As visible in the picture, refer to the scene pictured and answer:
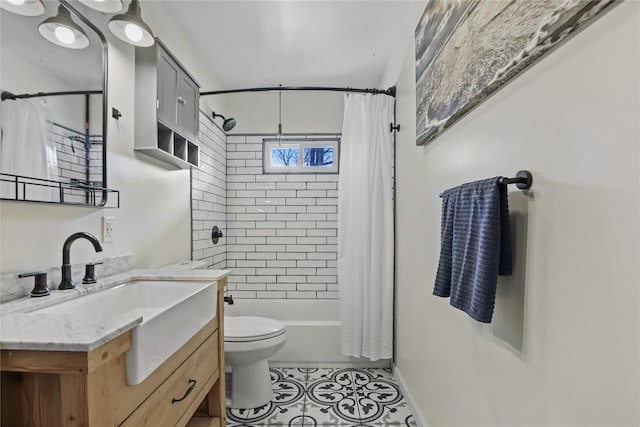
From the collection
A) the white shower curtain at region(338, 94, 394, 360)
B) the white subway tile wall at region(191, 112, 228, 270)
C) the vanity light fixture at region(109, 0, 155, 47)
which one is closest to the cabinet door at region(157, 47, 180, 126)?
the vanity light fixture at region(109, 0, 155, 47)

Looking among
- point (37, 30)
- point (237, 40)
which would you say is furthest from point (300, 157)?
point (37, 30)

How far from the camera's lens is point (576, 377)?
2.27 ft

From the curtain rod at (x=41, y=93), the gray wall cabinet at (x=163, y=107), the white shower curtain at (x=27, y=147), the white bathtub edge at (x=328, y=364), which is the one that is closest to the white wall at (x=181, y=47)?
the gray wall cabinet at (x=163, y=107)

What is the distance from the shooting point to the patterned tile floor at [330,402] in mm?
1908

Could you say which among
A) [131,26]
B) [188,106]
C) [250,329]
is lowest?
[250,329]

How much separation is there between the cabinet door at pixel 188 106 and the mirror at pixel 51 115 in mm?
524

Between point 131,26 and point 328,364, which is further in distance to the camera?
point 328,364

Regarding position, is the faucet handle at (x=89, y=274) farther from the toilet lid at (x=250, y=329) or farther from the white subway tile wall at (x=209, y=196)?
the white subway tile wall at (x=209, y=196)

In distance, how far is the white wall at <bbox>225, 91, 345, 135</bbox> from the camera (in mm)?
3150

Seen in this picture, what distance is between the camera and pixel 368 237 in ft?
8.09

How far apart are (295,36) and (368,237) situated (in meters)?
1.53

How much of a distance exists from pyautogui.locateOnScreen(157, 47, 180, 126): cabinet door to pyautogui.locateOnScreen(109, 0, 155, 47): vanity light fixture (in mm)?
278

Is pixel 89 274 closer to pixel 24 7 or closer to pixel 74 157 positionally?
pixel 74 157

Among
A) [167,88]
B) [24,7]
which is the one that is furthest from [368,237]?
[24,7]
